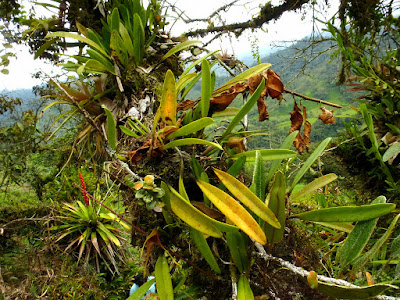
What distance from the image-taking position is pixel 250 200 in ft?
1.85

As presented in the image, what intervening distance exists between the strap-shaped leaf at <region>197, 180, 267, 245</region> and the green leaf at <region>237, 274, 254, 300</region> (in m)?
0.12

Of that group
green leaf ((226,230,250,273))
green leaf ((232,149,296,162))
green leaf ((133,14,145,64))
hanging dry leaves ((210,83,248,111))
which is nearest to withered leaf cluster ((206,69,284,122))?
hanging dry leaves ((210,83,248,111))

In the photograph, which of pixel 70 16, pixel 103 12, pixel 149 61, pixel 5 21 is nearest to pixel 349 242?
pixel 149 61

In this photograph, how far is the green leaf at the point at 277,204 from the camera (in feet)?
1.83

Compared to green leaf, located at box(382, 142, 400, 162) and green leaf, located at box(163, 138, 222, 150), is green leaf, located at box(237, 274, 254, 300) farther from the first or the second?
green leaf, located at box(382, 142, 400, 162)

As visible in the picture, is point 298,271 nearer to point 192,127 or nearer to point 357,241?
point 357,241

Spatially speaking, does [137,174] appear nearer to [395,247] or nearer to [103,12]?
[395,247]

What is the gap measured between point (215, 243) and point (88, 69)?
817 millimetres

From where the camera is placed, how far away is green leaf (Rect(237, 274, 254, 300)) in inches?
19.8

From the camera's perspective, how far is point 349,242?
0.54 metres

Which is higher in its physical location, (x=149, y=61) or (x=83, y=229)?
(x=149, y=61)

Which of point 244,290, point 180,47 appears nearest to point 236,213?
point 244,290

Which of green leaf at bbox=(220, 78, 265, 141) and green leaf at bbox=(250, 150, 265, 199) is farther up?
green leaf at bbox=(220, 78, 265, 141)

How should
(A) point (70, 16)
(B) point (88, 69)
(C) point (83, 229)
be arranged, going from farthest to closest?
(C) point (83, 229), (A) point (70, 16), (B) point (88, 69)
